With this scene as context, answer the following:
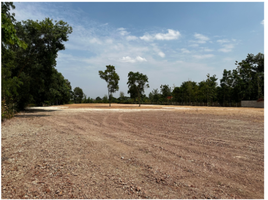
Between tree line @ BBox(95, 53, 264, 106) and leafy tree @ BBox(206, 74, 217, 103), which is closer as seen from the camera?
tree line @ BBox(95, 53, 264, 106)

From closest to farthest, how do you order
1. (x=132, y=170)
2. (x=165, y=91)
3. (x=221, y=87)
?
(x=132, y=170) → (x=221, y=87) → (x=165, y=91)

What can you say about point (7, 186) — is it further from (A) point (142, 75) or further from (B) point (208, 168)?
(A) point (142, 75)

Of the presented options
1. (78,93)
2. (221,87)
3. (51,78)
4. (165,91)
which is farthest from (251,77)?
(78,93)

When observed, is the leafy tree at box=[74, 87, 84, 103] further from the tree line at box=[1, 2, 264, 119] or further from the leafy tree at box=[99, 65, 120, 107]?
the leafy tree at box=[99, 65, 120, 107]

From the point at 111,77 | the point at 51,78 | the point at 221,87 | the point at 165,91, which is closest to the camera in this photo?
the point at 51,78

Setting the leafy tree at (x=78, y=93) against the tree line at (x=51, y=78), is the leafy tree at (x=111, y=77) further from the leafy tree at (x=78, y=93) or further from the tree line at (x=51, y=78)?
the leafy tree at (x=78, y=93)

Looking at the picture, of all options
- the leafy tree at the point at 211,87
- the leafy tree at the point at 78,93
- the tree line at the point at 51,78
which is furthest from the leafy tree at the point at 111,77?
the leafy tree at the point at 78,93

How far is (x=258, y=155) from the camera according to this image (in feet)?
15.5

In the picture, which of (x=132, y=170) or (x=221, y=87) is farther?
→ (x=221, y=87)

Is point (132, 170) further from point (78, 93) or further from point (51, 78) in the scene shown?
point (78, 93)

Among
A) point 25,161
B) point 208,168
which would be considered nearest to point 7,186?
point 25,161

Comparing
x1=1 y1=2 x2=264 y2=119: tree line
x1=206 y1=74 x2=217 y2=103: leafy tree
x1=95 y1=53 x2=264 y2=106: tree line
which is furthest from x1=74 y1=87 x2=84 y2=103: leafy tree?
x1=206 y1=74 x2=217 y2=103: leafy tree

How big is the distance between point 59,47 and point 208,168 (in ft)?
65.4

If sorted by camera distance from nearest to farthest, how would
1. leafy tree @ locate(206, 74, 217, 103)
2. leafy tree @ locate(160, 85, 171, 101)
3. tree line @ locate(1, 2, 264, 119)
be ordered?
tree line @ locate(1, 2, 264, 119) < leafy tree @ locate(206, 74, 217, 103) < leafy tree @ locate(160, 85, 171, 101)
